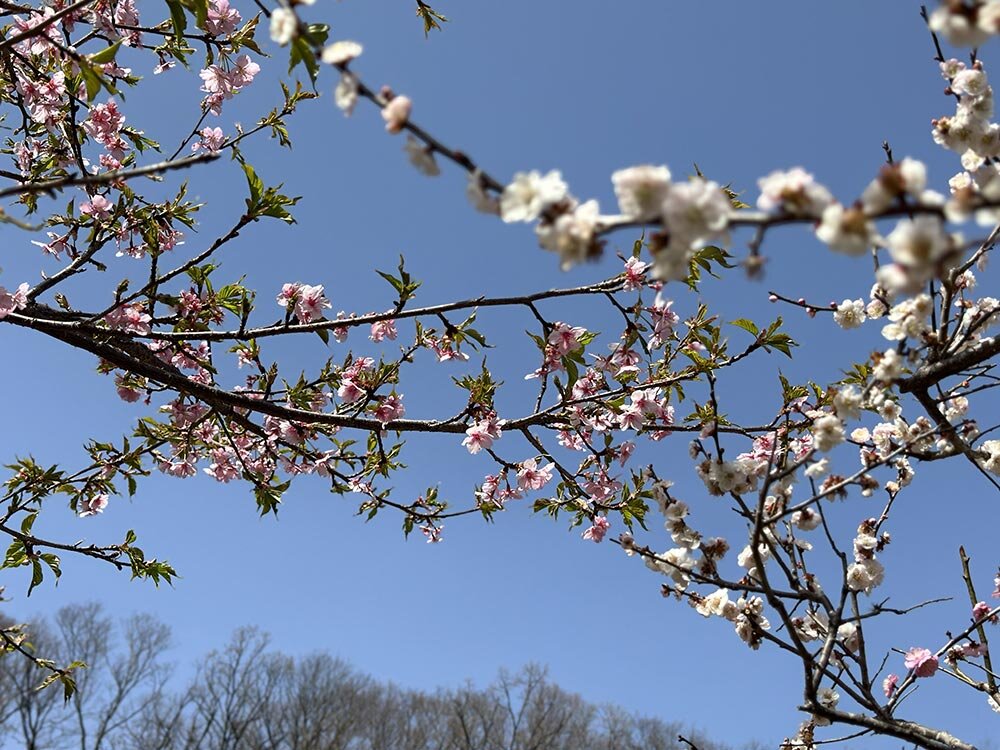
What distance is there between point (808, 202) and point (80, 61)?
1835mm

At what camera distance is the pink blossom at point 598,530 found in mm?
3498

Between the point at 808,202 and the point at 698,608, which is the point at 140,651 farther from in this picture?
the point at 808,202

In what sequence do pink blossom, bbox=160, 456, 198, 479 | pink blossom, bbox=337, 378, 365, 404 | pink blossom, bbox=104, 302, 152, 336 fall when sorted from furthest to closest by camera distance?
pink blossom, bbox=160, 456, 198, 479
pink blossom, bbox=337, 378, 365, 404
pink blossom, bbox=104, 302, 152, 336

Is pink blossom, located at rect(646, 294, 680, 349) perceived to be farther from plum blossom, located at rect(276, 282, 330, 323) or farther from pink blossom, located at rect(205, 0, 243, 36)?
pink blossom, located at rect(205, 0, 243, 36)

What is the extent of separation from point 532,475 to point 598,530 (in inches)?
17.2

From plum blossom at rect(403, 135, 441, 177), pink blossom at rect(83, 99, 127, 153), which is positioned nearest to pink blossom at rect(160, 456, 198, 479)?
pink blossom at rect(83, 99, 127, 153)

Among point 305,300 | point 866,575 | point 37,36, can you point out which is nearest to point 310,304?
point 305,300

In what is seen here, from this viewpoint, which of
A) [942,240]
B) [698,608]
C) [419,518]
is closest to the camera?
[942,240]

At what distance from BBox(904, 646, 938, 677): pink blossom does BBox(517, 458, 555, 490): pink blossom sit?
164 centimetres

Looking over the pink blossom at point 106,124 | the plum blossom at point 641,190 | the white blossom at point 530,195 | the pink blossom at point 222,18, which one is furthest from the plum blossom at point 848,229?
the pink blossom at point 106,124

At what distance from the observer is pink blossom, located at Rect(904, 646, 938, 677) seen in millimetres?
2699

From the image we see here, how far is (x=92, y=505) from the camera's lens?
11.6 feet

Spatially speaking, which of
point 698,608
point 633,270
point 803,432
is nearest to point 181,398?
point 633,270

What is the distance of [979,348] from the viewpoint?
2.10 m
